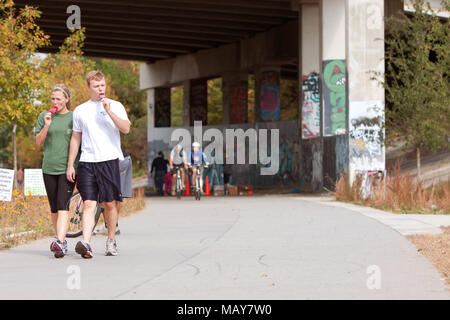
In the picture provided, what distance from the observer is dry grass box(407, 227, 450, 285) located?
8.26 metres

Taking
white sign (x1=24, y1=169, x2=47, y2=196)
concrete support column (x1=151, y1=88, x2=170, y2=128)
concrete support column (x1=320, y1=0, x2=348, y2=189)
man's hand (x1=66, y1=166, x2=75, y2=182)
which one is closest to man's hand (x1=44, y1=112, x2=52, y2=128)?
man's hand (x1=66, y1=166, x2=75, y2=182)

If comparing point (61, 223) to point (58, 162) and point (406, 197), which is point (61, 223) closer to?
point (58, 162)

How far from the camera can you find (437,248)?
10039 mm

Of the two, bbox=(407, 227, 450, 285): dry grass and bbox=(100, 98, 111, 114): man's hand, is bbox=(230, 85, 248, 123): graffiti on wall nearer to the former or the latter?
bbox=(407, 227, 450, 285): dry grass

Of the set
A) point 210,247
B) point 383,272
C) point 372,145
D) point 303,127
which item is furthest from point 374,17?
point 383,272

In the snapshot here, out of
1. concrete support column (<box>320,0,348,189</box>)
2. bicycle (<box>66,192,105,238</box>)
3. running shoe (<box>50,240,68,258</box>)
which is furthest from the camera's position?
concrete support column (<box>320,0,348,189</box>)

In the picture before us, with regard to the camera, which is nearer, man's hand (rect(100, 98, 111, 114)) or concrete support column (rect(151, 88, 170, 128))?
man's hand (rect(100, 98, 111, 114))

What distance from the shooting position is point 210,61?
162 feet

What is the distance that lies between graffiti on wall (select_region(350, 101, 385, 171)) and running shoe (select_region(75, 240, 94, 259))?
67.0ft

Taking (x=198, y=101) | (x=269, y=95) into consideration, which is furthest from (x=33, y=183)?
(x=198, y=101)

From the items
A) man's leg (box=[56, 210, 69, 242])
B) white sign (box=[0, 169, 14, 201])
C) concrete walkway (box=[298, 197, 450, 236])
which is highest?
white sign (box=[0, 169, 14, 201])

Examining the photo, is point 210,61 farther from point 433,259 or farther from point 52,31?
point 433,259

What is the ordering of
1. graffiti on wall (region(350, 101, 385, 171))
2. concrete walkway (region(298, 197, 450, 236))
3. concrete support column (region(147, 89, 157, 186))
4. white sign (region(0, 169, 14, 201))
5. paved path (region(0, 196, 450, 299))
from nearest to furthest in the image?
paved path (region(0, 196, 450, 299)), concrete walkway (region(298, 197, 450, 236)), white sign (region(0, 169, 14, 201)), graffiti on wall (region(350, 101, 385, 171)), concrete support column (region(147, 89, 157, 186))
